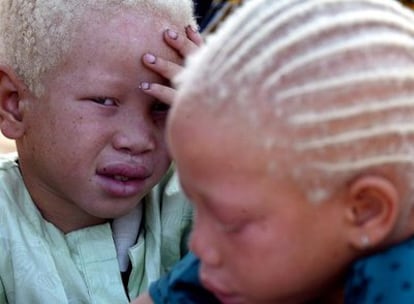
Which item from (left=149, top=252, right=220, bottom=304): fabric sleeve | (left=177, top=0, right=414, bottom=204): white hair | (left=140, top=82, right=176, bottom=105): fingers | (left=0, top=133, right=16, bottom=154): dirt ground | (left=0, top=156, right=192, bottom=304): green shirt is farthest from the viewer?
(left=0, top=133, right=16, bottom=154): dirt ground

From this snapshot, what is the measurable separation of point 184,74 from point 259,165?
0.17 meters

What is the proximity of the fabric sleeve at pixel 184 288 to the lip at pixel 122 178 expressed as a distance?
30 centimetres

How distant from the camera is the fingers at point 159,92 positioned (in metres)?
1.61

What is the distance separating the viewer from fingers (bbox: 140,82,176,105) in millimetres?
1612

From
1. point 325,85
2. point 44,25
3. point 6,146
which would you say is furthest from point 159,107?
point 6,146

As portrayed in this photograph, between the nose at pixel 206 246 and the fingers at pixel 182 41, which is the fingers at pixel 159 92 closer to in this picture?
the fingers at pixel 182 41

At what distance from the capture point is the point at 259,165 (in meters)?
1.02

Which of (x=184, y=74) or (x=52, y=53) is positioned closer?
(x=184, y=74)

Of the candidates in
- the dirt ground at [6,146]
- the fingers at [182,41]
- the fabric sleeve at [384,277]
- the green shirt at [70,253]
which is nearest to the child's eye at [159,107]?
the fingers at [182,41]

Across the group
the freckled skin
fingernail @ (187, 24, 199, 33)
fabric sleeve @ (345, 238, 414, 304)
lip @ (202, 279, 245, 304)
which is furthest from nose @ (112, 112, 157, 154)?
fabric sleeve @ (345, 238, 414, 304)

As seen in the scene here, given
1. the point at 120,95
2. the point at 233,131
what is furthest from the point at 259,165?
the point at 120,95

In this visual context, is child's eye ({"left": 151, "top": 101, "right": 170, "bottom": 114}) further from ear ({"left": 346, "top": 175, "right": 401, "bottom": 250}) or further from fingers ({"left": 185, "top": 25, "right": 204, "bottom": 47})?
ear ({"left": 346, "top": 175, "right": 401, "bottom": 250})

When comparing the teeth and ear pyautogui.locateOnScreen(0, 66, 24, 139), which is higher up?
the teeth

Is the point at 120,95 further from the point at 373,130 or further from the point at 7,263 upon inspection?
the point at 373,130
